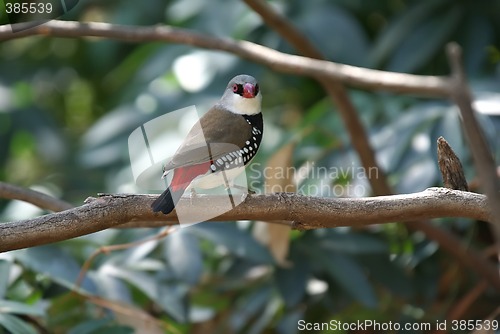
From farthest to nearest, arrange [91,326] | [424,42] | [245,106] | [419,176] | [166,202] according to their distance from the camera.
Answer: [424,42] → [419,176] → [91,326] → [245,106] → [166,202]

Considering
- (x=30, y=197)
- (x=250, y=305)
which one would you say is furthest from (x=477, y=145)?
(x=250, y=305)

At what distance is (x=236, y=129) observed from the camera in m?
2.12

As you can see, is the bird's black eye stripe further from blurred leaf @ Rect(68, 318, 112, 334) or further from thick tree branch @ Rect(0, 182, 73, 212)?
blurred leaf @ Rect(68, 318, 112, 334)

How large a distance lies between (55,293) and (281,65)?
121cm

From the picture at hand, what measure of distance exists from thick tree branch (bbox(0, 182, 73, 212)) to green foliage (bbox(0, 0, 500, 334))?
19 cm

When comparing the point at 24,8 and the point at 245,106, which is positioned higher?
the point at 24,8

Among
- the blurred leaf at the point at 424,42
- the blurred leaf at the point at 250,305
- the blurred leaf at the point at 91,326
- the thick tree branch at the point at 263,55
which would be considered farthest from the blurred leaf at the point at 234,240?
the blurred leaf at the point at 424,42

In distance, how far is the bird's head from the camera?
2080mm

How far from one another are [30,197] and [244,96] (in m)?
0.83

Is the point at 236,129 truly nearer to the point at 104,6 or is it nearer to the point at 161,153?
the point at 161,153

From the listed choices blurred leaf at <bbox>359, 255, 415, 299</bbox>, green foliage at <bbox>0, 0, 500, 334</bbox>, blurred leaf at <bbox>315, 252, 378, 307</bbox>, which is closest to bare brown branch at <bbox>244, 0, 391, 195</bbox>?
green foliage at <bbox>0, 0, 500, 334</bbox>

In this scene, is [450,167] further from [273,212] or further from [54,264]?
[54,264]

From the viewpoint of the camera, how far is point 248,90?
2.07m

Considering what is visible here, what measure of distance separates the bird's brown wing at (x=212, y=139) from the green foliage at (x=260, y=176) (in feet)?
2.51
